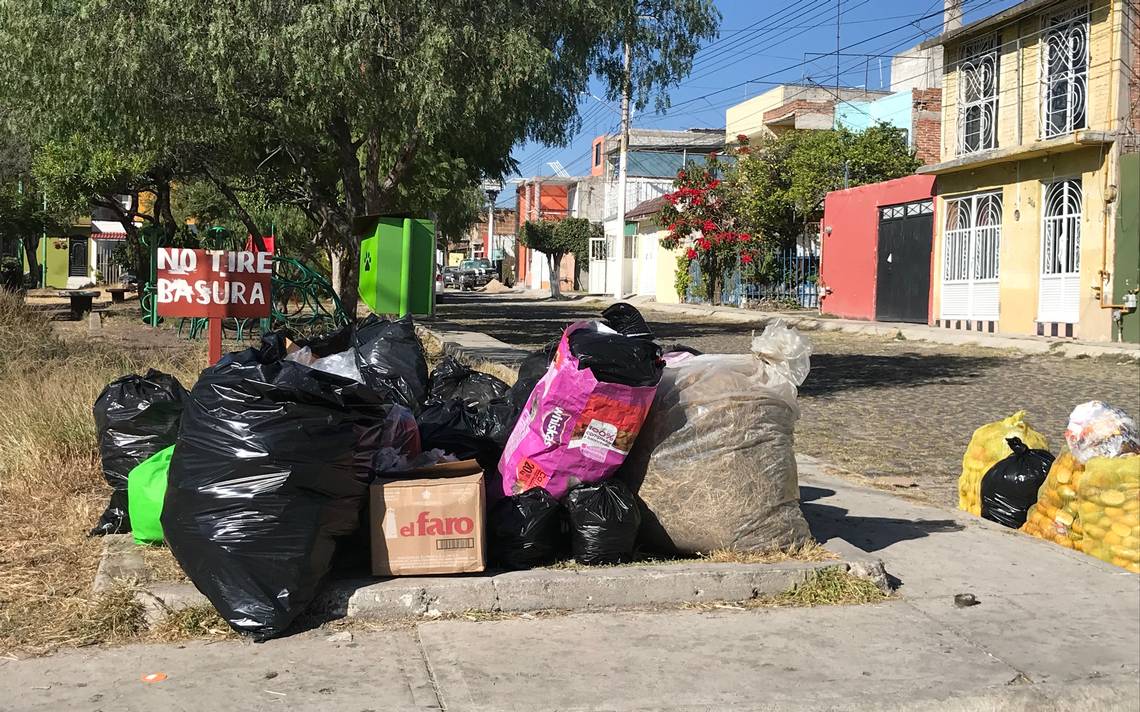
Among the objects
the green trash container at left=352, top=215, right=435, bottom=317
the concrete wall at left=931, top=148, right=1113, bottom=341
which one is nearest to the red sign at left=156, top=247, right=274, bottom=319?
the green trash container at left=352, top=215, right=435, bottom=317

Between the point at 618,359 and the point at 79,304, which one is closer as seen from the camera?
the point at 618,359

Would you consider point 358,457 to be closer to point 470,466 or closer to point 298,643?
point 470,466

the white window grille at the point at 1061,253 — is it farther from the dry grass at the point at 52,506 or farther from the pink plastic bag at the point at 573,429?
the pink plastic bag at the point at 573,429

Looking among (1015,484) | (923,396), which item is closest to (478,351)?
(923,396)

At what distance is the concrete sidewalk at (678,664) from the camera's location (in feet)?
Answer: 12.0

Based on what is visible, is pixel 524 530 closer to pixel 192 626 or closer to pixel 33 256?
pixel 192 626

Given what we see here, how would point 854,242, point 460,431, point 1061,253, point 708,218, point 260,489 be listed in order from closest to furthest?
point 260,489, point 460,431, point 1061,253, point 854,242, point 708,218

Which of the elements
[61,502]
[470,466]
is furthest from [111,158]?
[470,466]

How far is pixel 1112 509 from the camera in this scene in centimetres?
552

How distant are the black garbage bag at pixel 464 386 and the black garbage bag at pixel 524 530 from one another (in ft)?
7.65

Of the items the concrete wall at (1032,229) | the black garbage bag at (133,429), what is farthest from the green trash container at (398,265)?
the concrete wall at (1032,229)

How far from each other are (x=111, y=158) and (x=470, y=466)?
79.7ft

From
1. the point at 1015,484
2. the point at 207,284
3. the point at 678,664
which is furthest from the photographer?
the point at 207,284

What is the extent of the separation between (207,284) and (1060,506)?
524 cm
